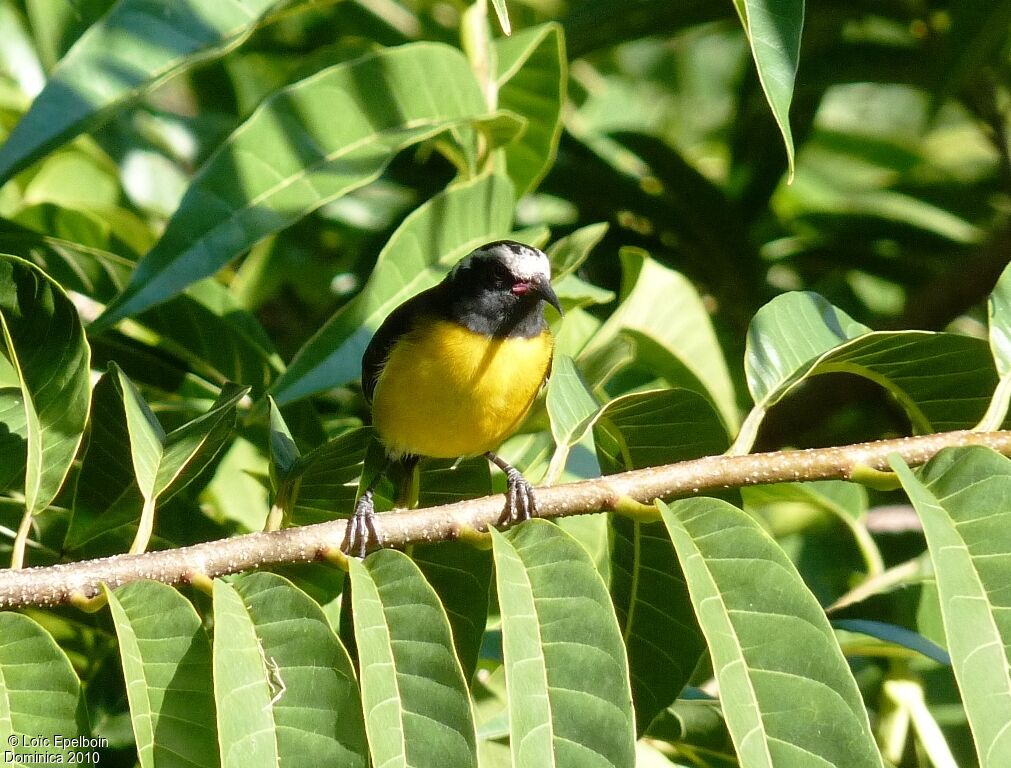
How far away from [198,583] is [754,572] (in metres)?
0.87

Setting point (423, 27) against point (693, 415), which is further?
point (423, 27)

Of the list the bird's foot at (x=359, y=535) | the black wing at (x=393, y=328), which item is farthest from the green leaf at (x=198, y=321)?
the bird's foot at (x=359, y=535)

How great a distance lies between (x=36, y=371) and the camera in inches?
83.4

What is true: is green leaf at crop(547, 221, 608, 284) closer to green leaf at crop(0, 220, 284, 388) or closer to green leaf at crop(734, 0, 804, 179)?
green leaf at crop(0, 220, 284, 388)

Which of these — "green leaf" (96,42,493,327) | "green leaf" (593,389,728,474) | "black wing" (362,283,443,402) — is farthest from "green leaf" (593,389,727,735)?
"black wing" (362,283,443,402)

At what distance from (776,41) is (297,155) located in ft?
3.96

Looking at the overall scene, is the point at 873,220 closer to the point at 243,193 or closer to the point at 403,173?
the point at 403,173

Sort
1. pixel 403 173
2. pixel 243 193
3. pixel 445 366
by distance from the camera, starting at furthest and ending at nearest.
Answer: pixel 403 173 < pixel 445 366 < pixel 243 193

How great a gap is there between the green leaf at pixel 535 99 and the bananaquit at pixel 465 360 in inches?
10.5

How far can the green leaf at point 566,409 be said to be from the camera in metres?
2.14

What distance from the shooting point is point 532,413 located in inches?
133

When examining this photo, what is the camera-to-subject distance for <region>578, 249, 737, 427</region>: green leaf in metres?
2.88

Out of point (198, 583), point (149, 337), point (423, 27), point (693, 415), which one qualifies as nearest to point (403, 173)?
point (423, 27)

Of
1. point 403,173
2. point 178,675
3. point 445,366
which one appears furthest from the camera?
point 403,173
